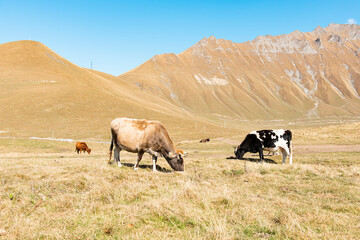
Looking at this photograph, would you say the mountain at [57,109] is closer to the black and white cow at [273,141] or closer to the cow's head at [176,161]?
the black and white cow at [273,141]

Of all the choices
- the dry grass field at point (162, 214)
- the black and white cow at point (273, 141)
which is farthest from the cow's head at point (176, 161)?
the black and white cow at point (273, 141)

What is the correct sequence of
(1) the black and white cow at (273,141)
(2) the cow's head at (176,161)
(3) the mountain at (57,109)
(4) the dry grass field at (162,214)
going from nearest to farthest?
(4) the dry grass field at (162,214), (2) the cow's head at (176,161), (1) the black and white cow at (273,141), (3) the mountain at (57,109)

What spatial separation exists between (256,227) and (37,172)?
10.5m

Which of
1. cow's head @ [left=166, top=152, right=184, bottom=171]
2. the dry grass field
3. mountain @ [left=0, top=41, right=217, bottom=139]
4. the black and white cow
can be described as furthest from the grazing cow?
mountain @ [left=0, top=41, right=217, bottom=139]

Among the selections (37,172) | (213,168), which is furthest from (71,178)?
(213,168)

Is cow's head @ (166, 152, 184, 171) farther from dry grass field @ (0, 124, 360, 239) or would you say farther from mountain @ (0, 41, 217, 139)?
mountain @ (0, 41, 217, 139)

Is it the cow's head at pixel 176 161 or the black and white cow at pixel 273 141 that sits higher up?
the black and white cow at pixel 273 141

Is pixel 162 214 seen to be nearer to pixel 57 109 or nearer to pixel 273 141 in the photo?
pixel 273 141

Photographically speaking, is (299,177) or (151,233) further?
(299,177)

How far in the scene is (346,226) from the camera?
5.55 m

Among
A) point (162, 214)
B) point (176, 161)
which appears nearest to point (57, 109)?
point (176, 161)

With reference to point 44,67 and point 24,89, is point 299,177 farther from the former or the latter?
point 44,67

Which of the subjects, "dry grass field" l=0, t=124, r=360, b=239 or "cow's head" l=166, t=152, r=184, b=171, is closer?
"dry grass field" l=0, t=124, r=360, b=239

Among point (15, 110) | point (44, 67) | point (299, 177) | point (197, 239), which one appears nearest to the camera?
point (197, 239)
